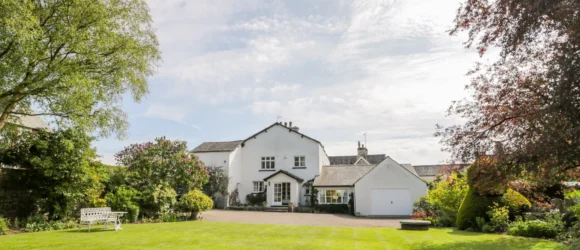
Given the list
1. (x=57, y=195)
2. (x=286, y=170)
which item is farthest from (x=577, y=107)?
(x=286, y=170)

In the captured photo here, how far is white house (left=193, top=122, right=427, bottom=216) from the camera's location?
29328 mm

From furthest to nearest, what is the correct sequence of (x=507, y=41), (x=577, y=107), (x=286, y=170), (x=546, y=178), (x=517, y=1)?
(x=286, y=170) < (x=546, y=178) < (x=507, y=41) < (x=517, y=1) < (x=577, y=107)

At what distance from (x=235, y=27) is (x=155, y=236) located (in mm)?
8530

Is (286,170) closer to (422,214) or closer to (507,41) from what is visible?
(422,214)

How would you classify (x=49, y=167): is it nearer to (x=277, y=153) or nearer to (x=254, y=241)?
(x=254, y=241)

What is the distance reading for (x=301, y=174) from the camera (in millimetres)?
36781

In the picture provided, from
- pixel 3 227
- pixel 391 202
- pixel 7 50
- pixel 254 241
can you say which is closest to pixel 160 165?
pixel 3 227

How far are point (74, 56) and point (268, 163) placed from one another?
82.9ft

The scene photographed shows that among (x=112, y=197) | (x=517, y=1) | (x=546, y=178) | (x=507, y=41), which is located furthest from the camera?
(x=112, y=197)

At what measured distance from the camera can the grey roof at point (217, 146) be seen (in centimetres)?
3778

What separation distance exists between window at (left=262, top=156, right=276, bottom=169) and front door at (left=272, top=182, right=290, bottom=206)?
10.0 ft

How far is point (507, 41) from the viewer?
27.3 ft

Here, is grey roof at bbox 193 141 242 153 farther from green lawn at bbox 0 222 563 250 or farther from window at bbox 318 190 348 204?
green lawn at bbox 0 222 563 250

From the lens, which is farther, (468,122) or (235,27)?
(235,27)
